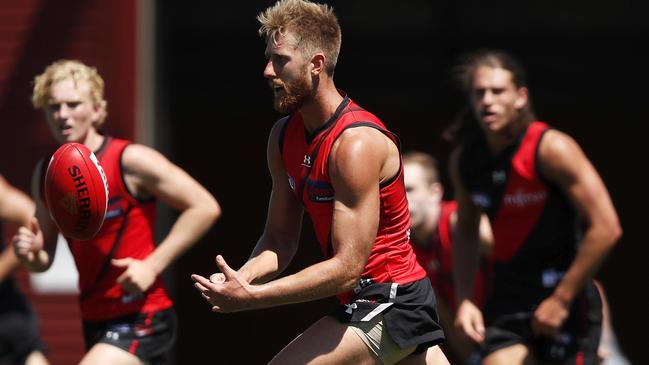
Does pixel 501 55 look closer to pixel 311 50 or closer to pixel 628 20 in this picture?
pixel 311 50

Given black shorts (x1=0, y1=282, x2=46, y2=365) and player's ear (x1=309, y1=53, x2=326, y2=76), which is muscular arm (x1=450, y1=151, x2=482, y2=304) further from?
black shorts (x1=0, y1=282, x2=46, y2=365)

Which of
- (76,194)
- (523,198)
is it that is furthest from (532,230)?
(76,194)

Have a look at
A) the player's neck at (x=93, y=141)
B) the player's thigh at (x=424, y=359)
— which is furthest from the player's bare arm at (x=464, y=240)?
the player's neck at (x=93, y=141)

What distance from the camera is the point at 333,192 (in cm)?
439

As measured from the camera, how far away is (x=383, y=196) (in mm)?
4426

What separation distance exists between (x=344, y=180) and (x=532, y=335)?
72.8 inches

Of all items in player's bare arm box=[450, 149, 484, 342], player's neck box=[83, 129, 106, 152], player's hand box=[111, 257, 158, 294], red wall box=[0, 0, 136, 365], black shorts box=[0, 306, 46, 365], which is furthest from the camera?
red wall box=[0, 0, 136, 365]

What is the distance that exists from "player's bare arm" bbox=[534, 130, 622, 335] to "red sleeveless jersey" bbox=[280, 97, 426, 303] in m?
1.15

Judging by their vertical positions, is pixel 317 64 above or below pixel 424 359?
above

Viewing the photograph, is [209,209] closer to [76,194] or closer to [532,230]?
[76,194]

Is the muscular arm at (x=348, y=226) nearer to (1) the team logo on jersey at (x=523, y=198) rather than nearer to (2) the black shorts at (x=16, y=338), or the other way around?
(1) the team logo on jersey at (x=523, y=198)

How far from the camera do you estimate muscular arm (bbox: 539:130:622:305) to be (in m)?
5.51

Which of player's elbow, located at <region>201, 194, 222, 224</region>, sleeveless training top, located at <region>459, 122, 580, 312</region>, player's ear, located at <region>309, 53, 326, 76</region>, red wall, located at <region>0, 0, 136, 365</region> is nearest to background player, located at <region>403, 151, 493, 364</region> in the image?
sleeveless training top, located at <region>459, 122, 580, 312</region>

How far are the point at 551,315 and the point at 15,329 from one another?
2.73 m
